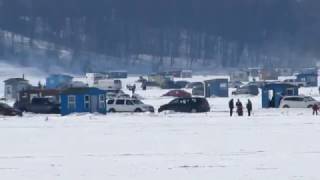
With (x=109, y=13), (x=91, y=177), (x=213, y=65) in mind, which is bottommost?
(x=91, y=177)

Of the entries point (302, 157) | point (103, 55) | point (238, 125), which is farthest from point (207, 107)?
point (103, 55)

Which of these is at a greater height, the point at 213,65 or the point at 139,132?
the point at 213,65

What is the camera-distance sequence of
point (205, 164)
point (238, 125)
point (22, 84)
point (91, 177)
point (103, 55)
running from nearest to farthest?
point (91, 177) < point (205, 164) < point (238, 125) < point (22, 84) < point (103, 55)

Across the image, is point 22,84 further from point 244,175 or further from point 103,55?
point 103,55

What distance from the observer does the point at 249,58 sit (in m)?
173

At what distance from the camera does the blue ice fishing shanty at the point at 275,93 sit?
50094 millimetres

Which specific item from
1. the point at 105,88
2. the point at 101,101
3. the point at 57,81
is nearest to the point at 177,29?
the point at 57,81

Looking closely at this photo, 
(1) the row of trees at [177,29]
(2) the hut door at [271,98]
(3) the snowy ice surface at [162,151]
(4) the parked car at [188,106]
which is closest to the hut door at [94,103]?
(4) the parked car at [188,106]

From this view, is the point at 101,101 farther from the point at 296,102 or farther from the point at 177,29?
the point at 177,29

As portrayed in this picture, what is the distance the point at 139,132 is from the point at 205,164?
35.6 ft

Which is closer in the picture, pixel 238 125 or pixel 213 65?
pixel 238 125

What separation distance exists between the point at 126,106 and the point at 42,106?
19.2 ft

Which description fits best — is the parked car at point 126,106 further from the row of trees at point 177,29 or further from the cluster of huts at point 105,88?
the row of trees at point 177,29

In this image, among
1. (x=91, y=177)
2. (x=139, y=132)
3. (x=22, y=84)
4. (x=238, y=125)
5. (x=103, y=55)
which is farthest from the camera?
(x=103, y=55)
